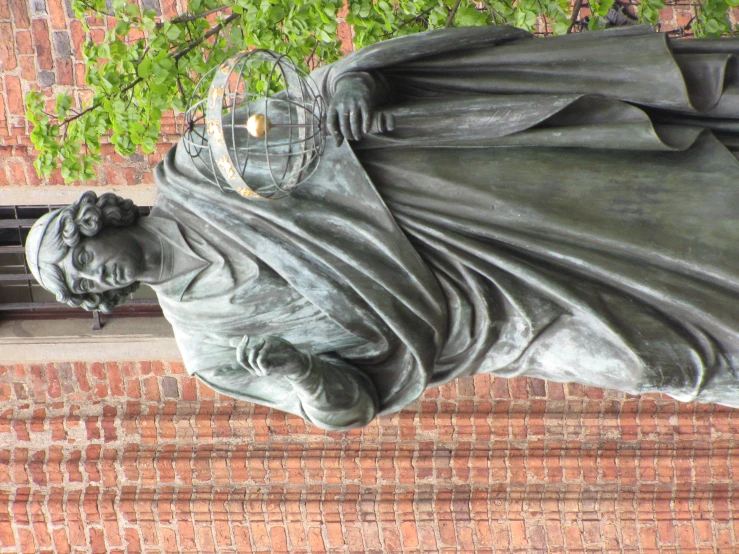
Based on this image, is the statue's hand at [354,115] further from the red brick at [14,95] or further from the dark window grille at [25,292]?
the red brick at [14,95]

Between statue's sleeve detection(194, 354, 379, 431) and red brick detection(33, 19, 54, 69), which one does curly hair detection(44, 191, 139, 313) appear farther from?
red brick detection(33, 19, 54, 69)

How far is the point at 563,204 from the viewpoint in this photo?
1948 mm

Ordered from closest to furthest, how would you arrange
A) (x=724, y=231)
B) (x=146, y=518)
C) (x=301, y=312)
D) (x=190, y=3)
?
(x=724, y=231)
(x=301, y=312)
(x=190, y=3)
(x=146, y=518)

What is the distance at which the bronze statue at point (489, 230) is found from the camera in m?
1.90

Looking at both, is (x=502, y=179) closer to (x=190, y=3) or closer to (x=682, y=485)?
(x=190, y=3)

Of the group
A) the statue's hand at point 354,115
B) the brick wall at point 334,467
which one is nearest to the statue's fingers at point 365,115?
the statue's hand at point 354,115

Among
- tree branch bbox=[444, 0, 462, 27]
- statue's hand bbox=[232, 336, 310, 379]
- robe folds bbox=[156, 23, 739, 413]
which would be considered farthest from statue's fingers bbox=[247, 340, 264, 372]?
tree branch bbox=[444, 0, 462, 27]

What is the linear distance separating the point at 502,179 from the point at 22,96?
4971 millimetres

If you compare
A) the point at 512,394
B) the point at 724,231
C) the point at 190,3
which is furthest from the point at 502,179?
the point at 512,394

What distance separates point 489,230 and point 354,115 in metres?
0.40

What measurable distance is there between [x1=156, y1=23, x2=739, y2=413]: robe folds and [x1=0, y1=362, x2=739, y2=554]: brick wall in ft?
12.5

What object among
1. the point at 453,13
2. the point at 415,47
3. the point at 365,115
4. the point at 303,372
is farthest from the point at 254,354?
the point at 453,13

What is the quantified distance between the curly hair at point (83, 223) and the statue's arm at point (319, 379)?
18.4 inches

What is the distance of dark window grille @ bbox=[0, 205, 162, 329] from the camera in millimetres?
5949
